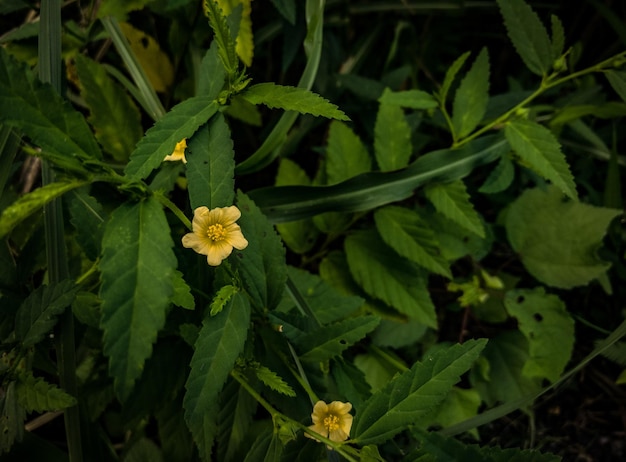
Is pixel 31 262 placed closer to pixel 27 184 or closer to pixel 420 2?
pixel 27 184

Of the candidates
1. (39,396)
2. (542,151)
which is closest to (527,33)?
(542,151)

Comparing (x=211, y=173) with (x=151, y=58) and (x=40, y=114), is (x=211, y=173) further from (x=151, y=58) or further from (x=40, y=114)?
(x=151, y=58)

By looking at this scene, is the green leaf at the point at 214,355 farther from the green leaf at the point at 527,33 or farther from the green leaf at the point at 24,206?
the green leaf at the point at 527,33

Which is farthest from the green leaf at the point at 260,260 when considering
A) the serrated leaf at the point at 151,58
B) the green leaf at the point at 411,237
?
the serrated leaf at the point at 151,58

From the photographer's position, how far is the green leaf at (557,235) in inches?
58.6

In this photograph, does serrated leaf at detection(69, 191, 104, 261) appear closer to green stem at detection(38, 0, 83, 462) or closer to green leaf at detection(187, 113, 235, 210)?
green stem at detection(38, 0, 83, 462)

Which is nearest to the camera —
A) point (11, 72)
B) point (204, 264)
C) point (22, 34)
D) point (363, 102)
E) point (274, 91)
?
point (11, 72)

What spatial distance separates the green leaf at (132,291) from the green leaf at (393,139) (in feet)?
2.41

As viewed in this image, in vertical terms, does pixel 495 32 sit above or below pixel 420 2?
below

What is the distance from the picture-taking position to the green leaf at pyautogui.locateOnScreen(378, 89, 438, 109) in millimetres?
1300

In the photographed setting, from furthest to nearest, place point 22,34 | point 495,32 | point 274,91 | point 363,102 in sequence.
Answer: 1. point 495,32
2. point 363,102
3. point 22,34
4. point 274,91

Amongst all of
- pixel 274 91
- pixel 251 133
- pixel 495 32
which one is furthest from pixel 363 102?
pixel 274 91

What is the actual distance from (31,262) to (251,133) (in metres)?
0.86

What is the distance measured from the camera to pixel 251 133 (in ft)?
5.68
